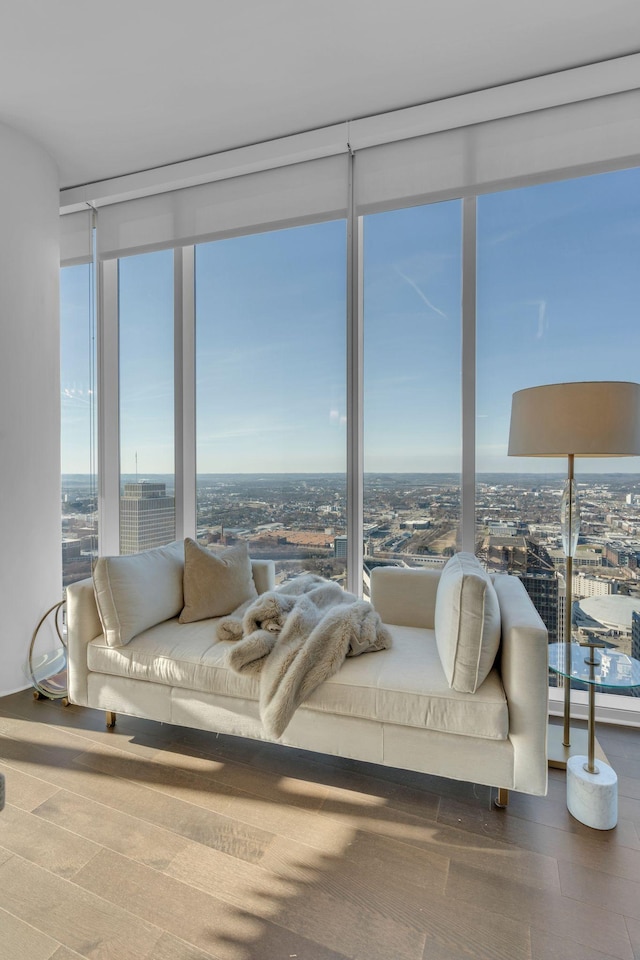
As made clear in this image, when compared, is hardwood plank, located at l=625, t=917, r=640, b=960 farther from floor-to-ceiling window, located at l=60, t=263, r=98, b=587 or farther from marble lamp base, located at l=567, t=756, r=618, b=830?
floor-to-ceiling window, located at l=60, t=263, r=98, b=587

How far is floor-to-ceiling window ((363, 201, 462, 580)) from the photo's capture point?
2.62 meters

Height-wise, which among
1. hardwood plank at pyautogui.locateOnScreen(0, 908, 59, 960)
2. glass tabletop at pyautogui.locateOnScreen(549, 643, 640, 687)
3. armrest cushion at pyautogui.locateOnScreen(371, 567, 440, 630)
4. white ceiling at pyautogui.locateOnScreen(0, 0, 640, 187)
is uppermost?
white ceiling at pyautogui.locateOnScreen(0, 0, 640, 187)

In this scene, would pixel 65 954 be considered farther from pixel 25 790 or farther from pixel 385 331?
pixel 385 331

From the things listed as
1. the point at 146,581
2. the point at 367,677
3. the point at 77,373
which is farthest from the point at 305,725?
the point at 77,373

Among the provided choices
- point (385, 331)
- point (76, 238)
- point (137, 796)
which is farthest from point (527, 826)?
point (76, 238)

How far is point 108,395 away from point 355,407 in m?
1.80

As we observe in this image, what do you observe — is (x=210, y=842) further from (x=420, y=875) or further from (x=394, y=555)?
(x=394, y=555)

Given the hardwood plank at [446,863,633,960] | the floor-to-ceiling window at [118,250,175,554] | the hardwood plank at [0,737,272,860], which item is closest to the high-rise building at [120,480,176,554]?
the floor-to-ceiling window at [118,250,175,554]

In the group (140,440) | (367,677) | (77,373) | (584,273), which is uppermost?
(584,273)

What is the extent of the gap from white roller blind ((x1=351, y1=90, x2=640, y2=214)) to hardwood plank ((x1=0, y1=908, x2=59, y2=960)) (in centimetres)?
317

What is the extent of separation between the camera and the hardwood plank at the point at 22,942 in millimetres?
1203

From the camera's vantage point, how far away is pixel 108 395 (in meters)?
3.40

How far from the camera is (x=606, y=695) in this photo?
2.39 meters

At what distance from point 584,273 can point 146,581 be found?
258 cm
